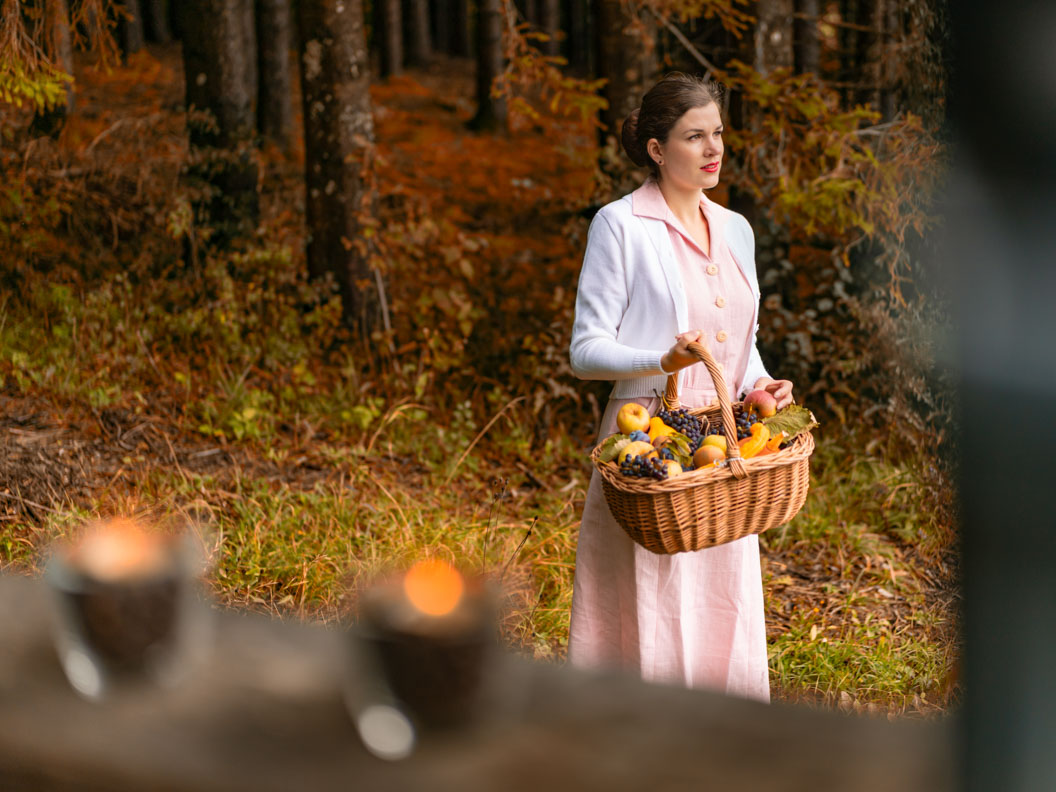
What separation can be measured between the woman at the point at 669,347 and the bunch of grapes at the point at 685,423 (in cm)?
11

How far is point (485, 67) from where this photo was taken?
40.9 feet

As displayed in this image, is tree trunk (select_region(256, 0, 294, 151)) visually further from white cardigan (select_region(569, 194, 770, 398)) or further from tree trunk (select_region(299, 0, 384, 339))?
white cardigan (select_region(569, 194, 770, 398))

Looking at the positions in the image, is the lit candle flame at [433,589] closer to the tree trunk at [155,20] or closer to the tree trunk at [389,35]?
the tree trunk at [389,35]

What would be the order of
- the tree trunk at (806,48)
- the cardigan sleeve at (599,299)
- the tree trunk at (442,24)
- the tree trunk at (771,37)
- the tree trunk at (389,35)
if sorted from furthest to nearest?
the tree trunk at (442,24)
the tree trunk at (389,35)
the tree trunk at (806,48)
the tree trunk at (771,37)
the cardigan sleeve at (599,299)

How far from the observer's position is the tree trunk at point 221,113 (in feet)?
22.8

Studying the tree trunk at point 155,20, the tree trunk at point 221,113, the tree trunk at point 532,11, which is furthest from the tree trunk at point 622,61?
the tree trunk at point 155,20

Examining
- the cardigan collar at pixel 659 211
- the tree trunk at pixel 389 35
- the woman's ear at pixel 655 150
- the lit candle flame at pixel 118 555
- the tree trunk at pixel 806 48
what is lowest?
the lit candle flame at pixel 118 555

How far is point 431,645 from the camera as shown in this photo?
0.78m

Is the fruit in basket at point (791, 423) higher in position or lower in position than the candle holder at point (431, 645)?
lower

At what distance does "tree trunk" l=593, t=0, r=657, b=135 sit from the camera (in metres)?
6.07

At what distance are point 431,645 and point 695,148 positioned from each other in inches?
78.8

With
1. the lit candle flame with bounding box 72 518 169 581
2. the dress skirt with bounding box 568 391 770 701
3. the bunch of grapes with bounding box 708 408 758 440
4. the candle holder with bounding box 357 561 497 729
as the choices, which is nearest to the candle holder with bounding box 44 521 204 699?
the lit candle flame with bounding box 72 518 169 581

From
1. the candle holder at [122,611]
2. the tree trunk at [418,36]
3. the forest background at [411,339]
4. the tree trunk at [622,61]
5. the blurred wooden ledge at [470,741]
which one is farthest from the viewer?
the tree trunk at [418,36]

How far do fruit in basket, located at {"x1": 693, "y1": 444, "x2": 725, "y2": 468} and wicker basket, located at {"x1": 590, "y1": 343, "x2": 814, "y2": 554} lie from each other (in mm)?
72
